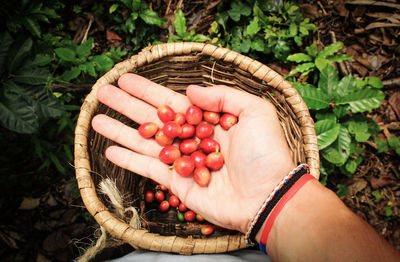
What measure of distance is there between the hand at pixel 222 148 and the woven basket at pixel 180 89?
0.14 metres

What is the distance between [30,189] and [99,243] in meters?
1.96

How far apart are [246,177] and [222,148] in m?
0.57

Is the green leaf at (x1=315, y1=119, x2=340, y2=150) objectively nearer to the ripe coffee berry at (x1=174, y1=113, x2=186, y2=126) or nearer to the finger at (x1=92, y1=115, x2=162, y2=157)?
the ripe coffee berry at (x1=174, y1=113, x2=186, y2=126)

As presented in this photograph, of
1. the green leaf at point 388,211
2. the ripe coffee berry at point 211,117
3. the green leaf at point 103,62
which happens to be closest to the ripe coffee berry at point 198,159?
the ripe coffee berry at point 211,117

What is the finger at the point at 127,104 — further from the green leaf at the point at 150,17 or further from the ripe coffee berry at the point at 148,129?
the green leaf at the point at 150,17

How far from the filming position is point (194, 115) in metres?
2.47

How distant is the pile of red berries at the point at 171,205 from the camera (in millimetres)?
2809

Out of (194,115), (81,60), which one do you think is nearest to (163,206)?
(194,115)

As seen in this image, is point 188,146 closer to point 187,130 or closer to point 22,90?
point 187,130

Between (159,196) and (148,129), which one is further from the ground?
(148,129)

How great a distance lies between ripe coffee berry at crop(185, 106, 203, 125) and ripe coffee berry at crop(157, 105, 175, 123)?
0.16 metres

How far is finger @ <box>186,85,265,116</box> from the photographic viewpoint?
7.30 ft

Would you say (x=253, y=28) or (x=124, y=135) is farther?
(x=253, y=28)

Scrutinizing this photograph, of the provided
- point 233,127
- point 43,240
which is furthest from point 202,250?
point 43,240
